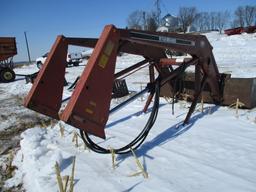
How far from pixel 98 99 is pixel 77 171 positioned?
105 cm

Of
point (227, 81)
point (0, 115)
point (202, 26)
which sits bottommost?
point (0, 115)

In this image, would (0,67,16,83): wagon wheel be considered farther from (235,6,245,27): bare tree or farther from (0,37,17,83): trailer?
(235,6,245,27): bare tree

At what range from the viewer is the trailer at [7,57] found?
52.3 ft

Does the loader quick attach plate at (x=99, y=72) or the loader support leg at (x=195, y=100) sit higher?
the loader quick attach plate at (x=99, y=72)

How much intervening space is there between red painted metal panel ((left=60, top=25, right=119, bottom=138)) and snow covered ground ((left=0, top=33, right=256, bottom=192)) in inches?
28.6

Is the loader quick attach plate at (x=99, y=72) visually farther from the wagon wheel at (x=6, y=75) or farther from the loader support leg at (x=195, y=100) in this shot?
the wagon wheel at (x=6, y=75)

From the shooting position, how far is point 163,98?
294 inches

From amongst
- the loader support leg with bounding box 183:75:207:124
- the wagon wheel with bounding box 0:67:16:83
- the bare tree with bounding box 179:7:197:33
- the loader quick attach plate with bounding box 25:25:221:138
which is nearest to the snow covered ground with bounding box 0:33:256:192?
the loader support leg with bounding box 183:75:207:124

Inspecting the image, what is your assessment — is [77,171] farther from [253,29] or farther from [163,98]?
[253,29]

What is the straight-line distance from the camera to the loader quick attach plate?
309cm

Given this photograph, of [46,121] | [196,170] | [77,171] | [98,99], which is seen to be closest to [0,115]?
[46,121]

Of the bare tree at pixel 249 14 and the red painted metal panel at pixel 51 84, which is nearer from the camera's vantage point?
the red painted metal panel at pixel 51 84

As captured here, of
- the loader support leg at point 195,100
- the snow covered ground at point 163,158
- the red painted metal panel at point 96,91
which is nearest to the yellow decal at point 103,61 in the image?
the red painted metal panel at point 96,91

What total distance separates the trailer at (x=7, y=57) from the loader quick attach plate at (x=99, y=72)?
40.3 ft
